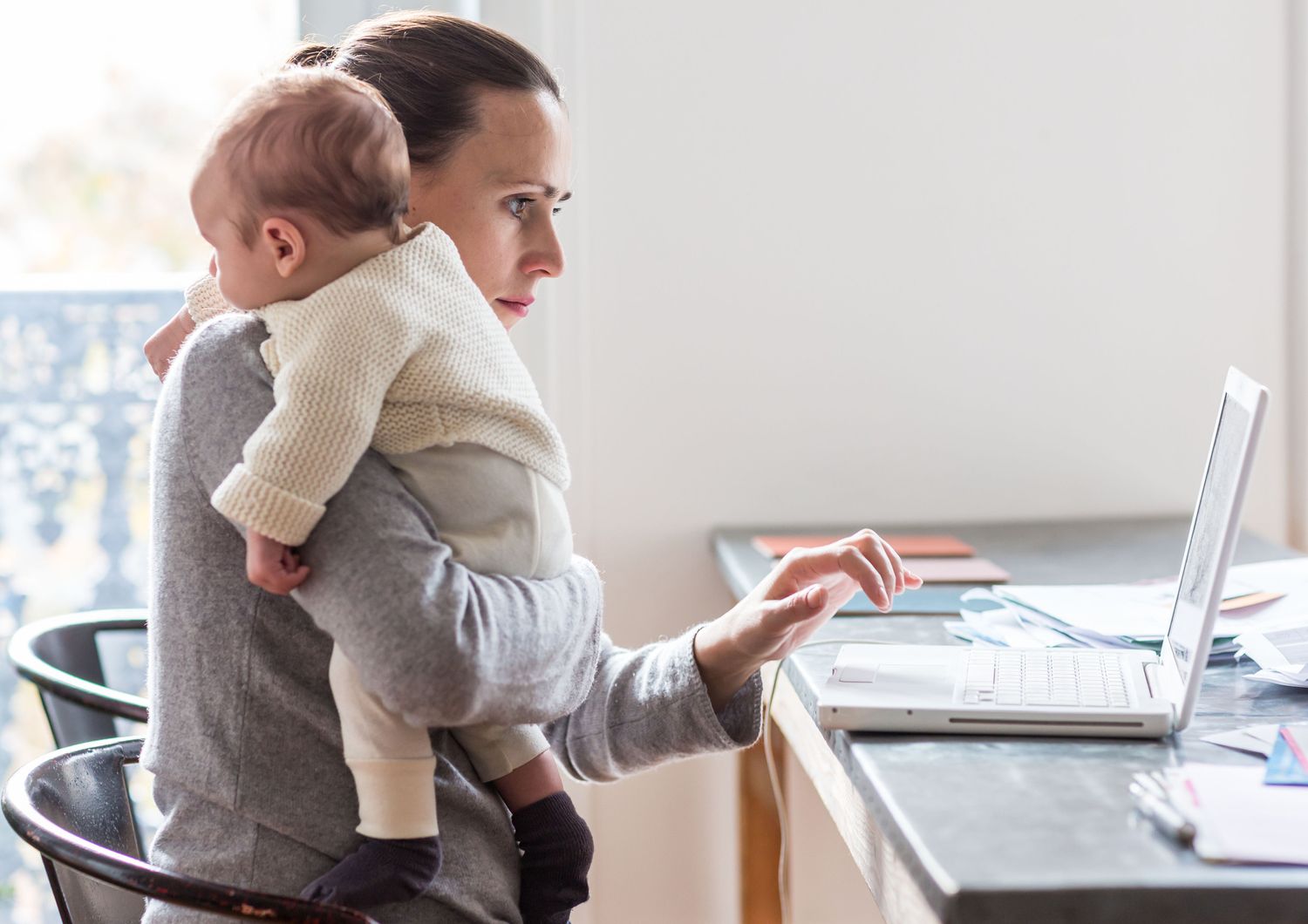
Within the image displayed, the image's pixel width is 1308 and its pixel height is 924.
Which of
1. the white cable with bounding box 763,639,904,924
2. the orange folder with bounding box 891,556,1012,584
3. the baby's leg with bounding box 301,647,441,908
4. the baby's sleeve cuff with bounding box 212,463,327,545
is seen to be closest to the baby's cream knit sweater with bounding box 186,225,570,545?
the baby's sleeve cuff with bounding box 212,463,327,545

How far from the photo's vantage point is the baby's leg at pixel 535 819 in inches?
40.4

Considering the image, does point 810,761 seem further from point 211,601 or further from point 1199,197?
point 1199,197

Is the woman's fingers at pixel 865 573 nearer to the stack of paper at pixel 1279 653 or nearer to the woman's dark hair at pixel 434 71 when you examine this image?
the stack of paper at pixel 1279 653

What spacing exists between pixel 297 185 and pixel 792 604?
51 cm

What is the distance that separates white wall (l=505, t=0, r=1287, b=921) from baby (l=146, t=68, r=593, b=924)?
1.04m

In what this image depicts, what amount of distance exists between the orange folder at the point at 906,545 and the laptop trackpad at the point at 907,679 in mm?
593

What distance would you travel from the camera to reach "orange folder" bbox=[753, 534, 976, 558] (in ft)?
5.75

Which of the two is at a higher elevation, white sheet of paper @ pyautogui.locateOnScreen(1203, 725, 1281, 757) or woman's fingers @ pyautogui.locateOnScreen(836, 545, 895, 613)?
woman's fingers @ pyautogui.locateOnScreen(836, 545, 895, 613)

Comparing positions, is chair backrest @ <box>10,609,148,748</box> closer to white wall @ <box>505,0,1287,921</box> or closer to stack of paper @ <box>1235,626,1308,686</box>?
white wall @ <box>505,0,1287,921</box>

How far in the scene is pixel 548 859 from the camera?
1.03 meters

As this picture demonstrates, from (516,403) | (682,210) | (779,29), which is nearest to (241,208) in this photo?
(516,403)

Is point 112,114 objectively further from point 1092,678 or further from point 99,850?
point 1092,678

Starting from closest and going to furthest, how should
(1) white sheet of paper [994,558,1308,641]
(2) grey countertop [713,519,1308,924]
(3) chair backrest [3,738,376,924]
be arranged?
(2) grey countertop [713,519,1308,924]
(3) chair backrest [3,738,376,924]
(1) white sheet of paper [994,558,1308,641]

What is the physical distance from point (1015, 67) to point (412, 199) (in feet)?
4.03
